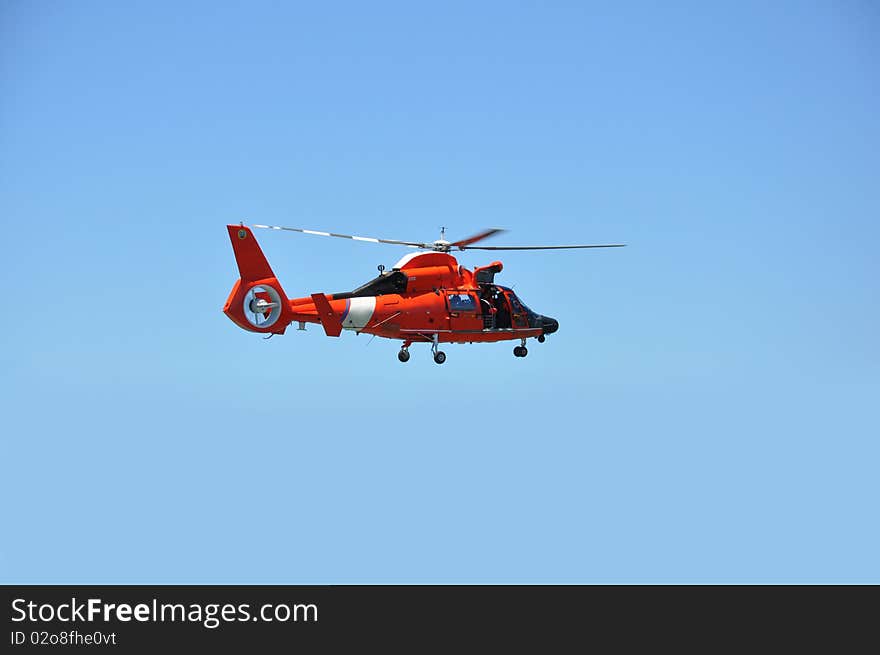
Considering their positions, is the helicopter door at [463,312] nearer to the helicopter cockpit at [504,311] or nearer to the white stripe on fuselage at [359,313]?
the helicopter cockpit at [504,311]

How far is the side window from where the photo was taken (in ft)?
198

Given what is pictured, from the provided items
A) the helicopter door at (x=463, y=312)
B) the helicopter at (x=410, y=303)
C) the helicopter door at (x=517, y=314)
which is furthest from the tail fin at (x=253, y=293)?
the helicopter door at (x=517, y=314)

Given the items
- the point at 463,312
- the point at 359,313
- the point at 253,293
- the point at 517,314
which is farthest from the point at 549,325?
the point at 253,293

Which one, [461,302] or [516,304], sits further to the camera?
[516,304]

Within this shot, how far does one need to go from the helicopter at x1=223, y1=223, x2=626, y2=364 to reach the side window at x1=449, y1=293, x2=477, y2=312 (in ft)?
0.16

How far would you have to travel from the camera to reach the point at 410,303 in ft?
194

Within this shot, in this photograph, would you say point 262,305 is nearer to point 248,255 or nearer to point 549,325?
point 248,255

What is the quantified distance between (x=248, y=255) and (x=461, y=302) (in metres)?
11.1

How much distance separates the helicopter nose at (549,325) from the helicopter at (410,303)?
0.05 metres

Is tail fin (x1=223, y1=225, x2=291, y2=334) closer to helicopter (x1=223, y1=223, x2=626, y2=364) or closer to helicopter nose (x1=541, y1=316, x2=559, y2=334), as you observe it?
helicopter (x1=223, y1=223, x2=626, y2=364)

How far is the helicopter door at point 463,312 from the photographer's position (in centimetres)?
6031
